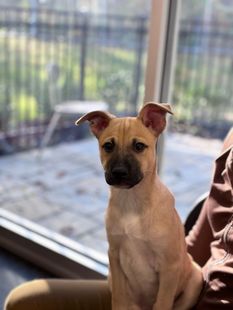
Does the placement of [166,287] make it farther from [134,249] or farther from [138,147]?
[138,147]

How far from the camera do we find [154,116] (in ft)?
3.90

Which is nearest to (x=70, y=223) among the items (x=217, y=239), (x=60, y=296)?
(x=60, y=296)

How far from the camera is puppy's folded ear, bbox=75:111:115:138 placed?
3.96 ft

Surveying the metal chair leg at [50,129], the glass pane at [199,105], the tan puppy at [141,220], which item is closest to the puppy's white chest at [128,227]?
the tan puppy at [141,220]

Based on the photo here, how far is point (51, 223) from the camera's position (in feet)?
9.11

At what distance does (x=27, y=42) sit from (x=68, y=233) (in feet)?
5.21

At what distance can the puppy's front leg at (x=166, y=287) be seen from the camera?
115 cm

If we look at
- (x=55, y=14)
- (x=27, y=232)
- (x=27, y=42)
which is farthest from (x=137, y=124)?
(x=27, y=42)

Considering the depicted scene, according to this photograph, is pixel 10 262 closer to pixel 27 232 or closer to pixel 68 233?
pixel 27 232

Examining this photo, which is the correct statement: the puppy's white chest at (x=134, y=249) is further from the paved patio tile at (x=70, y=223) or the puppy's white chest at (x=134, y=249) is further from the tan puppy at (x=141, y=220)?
the paved patio tile at (x=70, y=223)

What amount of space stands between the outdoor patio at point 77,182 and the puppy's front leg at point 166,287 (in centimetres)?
123

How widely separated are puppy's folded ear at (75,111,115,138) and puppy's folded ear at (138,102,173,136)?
0.30ft

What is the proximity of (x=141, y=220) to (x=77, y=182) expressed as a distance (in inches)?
83.9

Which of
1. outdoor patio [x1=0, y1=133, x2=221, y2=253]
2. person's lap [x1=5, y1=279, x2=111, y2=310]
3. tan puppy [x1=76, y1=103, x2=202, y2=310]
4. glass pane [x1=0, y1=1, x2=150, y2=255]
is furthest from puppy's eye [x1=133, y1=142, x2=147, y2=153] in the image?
glass pane [x1=0, y1=1, x2=150, y2=255]
